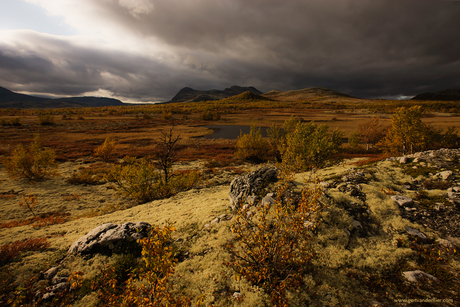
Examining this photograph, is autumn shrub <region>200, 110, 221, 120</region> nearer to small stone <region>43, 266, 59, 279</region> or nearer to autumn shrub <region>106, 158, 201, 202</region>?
autumn shrub <region>106, 158, 201, 202</region>

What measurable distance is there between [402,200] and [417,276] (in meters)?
3.85

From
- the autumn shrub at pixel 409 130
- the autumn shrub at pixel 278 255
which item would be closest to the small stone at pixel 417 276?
the autumn shrub at pixel 278 255

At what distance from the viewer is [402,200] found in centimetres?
754

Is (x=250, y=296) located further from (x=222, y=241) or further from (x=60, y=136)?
(x=60, y=136)

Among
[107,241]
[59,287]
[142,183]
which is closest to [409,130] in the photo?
[107,241]

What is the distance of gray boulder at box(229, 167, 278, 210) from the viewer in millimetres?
9822

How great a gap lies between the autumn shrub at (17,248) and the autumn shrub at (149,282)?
4.19 meters

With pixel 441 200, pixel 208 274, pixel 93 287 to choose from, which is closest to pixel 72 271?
pixel 93 287

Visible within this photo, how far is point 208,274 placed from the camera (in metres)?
5.71

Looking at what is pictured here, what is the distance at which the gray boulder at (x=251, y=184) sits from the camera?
32.2 ft

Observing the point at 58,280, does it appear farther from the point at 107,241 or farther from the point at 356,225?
the point at 356,225

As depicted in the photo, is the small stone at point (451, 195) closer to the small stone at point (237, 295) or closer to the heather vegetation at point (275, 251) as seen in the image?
the heather vegetation at point (275, 251)

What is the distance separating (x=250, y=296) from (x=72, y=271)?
658cm

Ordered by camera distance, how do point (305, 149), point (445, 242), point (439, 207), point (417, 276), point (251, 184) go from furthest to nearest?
point (305, 149) < point (251, 184) < point (439, 207) < point (445, 242) < point (417, 276)
